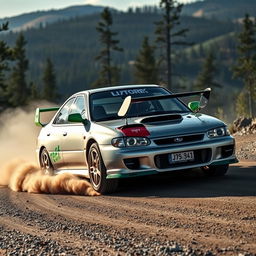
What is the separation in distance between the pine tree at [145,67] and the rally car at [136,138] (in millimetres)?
72040

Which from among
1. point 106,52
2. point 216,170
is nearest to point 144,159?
point 216,170

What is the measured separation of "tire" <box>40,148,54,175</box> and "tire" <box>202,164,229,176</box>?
2.78 m

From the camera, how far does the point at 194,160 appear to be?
8.84m

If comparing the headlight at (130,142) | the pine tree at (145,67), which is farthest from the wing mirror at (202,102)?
the pine tree at (145,67)

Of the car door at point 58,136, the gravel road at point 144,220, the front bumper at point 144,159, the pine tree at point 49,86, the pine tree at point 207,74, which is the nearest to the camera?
the gravel road at point 144,220

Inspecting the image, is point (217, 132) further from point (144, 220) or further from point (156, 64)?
point (156, 64)

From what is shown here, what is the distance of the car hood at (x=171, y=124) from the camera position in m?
8.75

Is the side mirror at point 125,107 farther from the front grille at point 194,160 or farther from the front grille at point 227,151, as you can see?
the front grille at point 227,151

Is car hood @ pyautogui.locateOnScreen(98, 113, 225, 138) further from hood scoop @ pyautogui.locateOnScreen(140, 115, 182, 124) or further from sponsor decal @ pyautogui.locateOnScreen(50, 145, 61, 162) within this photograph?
sponsor decal @ pyautogui.locateOnScreen(50, 145, 61, 162)

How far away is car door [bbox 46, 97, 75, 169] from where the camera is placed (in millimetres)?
10456

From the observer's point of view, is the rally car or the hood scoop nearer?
the rally car

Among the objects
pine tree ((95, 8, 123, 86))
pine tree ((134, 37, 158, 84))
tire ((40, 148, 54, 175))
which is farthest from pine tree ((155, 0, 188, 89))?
tire ((40, 148, 54, 175))

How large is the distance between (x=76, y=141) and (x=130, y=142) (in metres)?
1.37

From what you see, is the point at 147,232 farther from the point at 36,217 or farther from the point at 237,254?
the point at 36,217
